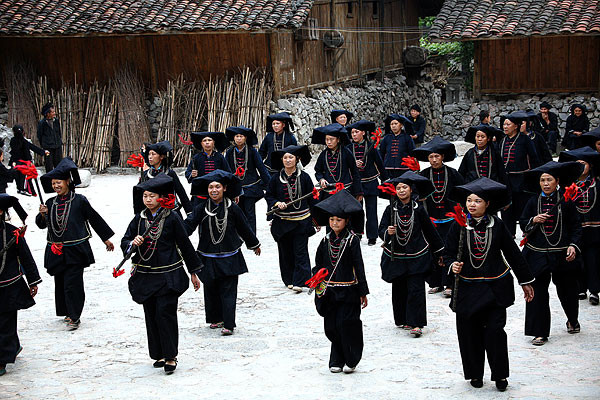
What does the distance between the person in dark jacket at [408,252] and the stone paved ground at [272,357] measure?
237 millimetres

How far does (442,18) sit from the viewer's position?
21156 millimetres

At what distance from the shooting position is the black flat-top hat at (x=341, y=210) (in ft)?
23.5

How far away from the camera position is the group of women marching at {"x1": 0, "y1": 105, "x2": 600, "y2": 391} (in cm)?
680

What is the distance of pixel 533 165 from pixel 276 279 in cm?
397

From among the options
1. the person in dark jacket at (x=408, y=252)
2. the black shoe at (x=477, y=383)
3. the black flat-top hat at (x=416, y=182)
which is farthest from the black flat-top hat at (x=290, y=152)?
the black shoe at (x=477, y=383)

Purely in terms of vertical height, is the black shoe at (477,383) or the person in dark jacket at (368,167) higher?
the person in dark jacket at (368,167)

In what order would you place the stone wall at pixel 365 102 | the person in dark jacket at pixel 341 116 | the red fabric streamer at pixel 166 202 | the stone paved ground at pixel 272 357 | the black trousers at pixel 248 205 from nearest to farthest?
the stone paved ground at pixel 272 357, the red fabric streamer at pixel 166 202, the black trousers at pixel 248 205, the person in dark jacket at pixel 341 116, the stone wall at pixel 365 102

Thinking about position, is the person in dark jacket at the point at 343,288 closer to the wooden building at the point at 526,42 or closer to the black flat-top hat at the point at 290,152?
the black flat-top hat at the point at 290,152

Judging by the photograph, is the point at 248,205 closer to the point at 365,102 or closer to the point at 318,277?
the point at 318,277

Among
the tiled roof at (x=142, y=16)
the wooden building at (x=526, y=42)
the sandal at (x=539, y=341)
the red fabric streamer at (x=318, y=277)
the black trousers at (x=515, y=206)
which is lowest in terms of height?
the sandal at (x=539, y=341)

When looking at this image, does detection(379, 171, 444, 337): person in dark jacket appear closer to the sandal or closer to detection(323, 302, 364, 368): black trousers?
the sandal

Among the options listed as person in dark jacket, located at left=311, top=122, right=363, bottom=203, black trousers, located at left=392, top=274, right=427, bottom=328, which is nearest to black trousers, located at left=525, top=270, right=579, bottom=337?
black trousers, located at left=392, top=274, right=427, bottom=328

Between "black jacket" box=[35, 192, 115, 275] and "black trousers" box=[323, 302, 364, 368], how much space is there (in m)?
2.88

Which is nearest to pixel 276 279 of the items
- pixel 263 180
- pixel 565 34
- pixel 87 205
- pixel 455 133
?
pixel 263 180
